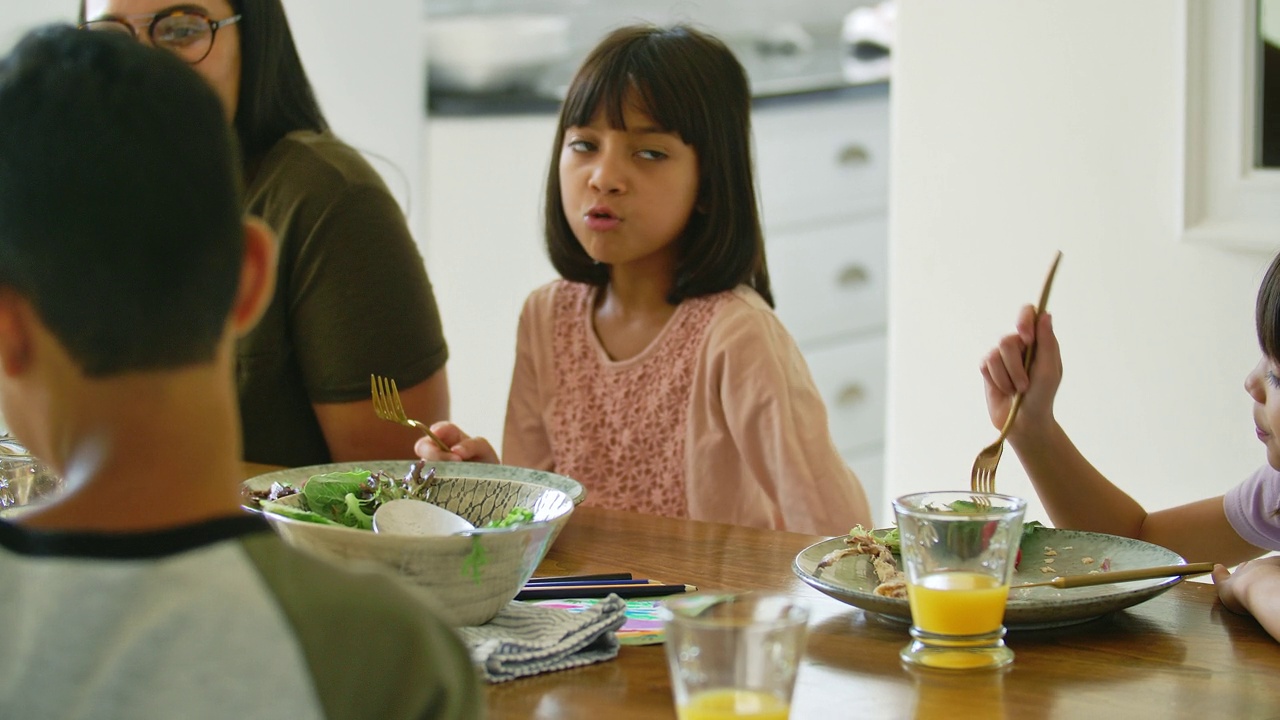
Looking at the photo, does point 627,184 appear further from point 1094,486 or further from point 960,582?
point 960,582

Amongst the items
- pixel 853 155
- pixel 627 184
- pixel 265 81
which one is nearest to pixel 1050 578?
pixel 627 184

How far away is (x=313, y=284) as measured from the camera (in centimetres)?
171

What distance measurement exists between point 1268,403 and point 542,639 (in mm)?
647

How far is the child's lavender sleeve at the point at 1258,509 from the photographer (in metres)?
1.24

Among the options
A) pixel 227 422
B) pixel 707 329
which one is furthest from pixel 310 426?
pixel 227 422

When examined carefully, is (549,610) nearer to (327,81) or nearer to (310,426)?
(310,426)

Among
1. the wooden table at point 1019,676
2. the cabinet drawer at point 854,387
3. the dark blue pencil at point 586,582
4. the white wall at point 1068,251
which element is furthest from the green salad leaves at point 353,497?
the cabinet drawer at point 854,387

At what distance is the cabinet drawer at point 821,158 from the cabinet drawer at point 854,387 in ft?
1.33

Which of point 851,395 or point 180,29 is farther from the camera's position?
point 851,395

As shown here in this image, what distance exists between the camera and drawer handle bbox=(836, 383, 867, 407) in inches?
156

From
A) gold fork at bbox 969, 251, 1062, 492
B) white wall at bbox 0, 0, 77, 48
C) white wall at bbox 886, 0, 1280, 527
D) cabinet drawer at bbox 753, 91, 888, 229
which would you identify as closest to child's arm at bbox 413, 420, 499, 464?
gold fork at bbox 969, 251, 1062, 492

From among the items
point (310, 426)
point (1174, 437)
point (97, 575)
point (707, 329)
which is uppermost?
point (97, 575)

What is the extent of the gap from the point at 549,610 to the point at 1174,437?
154cm

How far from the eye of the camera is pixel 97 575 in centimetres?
56
